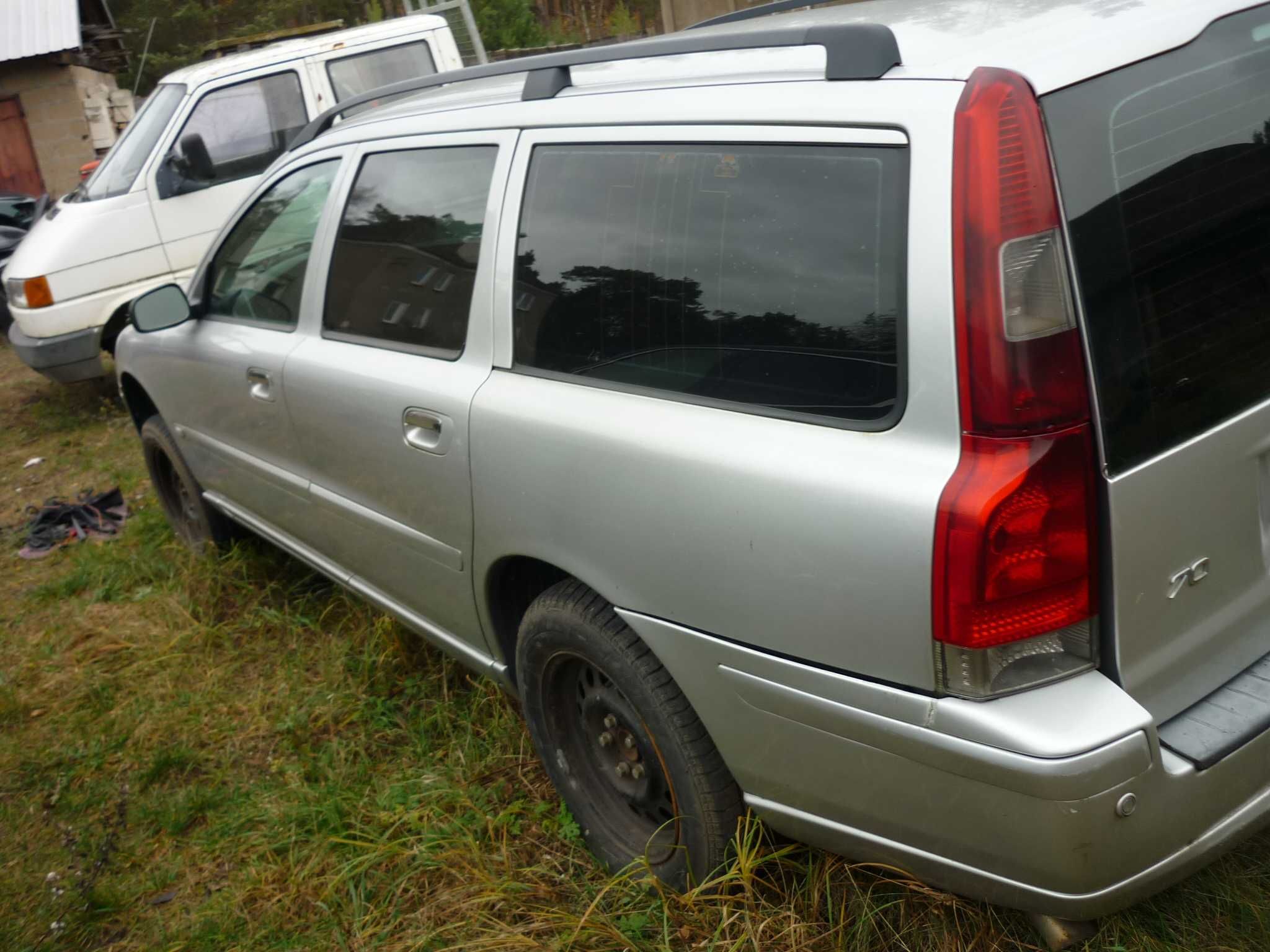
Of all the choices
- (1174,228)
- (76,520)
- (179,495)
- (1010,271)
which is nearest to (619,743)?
(1010,271)

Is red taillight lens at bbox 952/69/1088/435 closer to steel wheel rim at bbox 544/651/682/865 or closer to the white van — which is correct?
steel wheel rim at bbox 544/651/682/865

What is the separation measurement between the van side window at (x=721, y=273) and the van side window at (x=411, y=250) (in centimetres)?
25

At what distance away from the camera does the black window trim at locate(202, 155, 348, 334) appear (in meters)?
3.36

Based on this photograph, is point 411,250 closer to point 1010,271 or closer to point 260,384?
point 260,384

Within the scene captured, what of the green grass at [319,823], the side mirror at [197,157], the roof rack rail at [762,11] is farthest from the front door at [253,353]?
the side mirror at [197,157]

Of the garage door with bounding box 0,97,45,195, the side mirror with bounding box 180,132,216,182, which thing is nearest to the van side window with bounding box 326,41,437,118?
the side mirror with bounding box 180,132,216,182

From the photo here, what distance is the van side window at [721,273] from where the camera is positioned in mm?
1804

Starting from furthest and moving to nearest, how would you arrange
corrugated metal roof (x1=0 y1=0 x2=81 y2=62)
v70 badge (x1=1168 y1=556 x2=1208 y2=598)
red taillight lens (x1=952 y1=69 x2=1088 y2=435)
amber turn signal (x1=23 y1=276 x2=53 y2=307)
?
corrugated metal roof (x1=0 y1=0 x2=81 y2=62)
amber turn signal (x1=23 y1=276 x2=53 y2=307)
v70 badge (x1=1168 y1=556 x2=1208 y2=598)
red taillight lens (x1=952 y1=69 x2=1088 y2=435)

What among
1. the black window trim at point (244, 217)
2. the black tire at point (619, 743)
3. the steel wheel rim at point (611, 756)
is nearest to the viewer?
the black tire at point (619, 743)

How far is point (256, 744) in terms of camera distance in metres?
3.62

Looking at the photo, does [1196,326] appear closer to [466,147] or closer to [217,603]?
Result: [466,147]

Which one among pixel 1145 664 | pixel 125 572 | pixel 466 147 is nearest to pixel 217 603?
pixel 125 572

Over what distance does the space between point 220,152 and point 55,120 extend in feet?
37.6

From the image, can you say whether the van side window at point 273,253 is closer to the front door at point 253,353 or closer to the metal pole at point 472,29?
the front door at point 253,353
